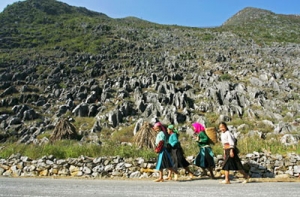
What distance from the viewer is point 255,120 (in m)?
17.7

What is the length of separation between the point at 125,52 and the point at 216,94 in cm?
2240


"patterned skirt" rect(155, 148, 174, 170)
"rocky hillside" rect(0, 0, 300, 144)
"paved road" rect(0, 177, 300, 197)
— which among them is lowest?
"paved road" rect(0, 177, 300, 197)

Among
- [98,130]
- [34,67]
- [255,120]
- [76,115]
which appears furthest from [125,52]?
[255,120]

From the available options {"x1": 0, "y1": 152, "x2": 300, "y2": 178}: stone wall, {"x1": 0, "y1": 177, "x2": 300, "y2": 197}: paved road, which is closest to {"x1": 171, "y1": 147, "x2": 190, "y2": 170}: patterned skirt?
{"x1": 0, "y1": 152, "x2": 300, "y2": 178}: stone wall

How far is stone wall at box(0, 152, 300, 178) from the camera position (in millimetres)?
8625

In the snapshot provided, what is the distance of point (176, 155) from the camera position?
8195mm

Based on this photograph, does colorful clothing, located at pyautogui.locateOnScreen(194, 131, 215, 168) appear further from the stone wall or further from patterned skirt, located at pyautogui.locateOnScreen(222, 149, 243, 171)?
the stone wall

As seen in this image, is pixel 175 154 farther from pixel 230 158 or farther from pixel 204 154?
pixel 230 158

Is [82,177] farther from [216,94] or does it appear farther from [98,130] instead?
[216,94]

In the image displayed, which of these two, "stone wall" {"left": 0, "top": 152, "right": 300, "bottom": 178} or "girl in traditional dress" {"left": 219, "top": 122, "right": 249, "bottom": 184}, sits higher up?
"girl in traditional dress" {"left": 219, "top": 122, "right": 249, "bottom": 184}

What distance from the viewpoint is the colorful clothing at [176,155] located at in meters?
8.17

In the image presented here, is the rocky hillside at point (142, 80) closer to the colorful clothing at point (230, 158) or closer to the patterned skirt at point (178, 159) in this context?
the colorful clothing at point (230, 158)

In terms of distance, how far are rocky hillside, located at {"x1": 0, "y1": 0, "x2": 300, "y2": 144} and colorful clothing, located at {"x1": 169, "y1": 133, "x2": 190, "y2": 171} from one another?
7576 millimetres

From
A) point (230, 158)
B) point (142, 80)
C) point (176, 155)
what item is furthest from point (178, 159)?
point (142, 80)
